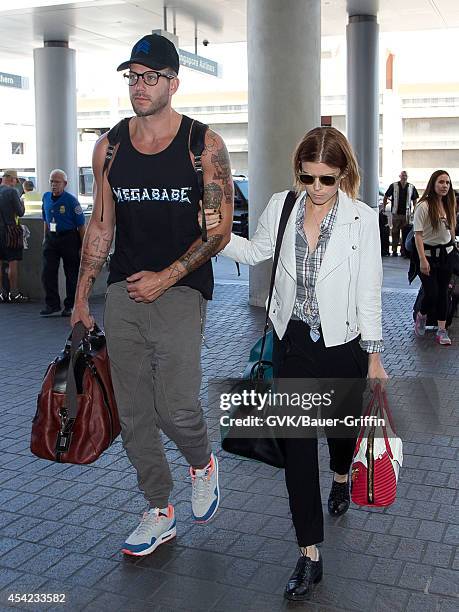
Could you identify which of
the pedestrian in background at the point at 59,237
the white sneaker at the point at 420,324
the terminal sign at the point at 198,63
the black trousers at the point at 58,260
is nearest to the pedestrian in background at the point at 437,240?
the white sneaker at the point at 420,324

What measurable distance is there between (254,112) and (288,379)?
357 inches

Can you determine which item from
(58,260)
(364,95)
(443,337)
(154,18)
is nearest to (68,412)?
(443,337)

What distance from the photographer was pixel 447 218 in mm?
9633

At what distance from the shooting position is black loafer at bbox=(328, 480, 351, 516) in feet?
15.2

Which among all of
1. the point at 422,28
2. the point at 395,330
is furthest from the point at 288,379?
the point at 422,28

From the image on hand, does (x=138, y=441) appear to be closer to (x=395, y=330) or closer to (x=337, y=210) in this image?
(x=337, y=210)

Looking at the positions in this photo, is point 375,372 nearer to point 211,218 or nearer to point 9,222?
point 211,218

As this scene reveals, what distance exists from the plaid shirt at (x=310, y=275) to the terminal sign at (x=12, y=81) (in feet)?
85.7

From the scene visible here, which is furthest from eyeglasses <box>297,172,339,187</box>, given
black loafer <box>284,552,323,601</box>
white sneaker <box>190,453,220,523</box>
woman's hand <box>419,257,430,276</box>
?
woman's hand <box>419,257,430,276</box>

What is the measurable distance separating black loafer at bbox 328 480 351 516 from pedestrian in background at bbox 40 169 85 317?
7.93 m

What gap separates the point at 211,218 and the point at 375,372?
0.99 metres

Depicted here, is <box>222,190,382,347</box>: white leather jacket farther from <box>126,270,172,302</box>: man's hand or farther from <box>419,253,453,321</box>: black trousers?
<box>419,253,453,321</box>: black trousers

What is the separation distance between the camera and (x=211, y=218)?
3928 mm

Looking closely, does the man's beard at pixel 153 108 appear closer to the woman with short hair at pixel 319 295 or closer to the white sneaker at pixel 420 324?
the woman with short hair at pixel 319 295
